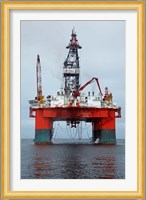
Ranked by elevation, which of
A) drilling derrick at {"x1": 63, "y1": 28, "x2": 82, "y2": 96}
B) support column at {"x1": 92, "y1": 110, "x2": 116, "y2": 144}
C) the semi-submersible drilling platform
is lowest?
support column at {"x1": 92, "y1": 110, "x2": 116, "y2": 144}

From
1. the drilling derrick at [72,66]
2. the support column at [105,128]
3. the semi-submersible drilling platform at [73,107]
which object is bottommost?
the support column at [105,128]

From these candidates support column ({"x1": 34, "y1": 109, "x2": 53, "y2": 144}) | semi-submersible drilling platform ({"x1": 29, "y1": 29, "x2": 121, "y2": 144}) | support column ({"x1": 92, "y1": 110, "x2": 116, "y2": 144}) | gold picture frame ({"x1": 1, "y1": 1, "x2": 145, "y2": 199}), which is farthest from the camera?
support column ({"x1": 34, "y1": 109, "x2": 53, "y2": 144})

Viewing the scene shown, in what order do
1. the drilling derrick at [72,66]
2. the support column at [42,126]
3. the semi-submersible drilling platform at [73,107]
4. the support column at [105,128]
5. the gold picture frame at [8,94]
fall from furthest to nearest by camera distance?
the support column at [42,126] < the support column at [105,128] < the semi-submersible drilling platform at [73,107] < the drilling derrick at [72,66] < the gold picture frame at [8,94]

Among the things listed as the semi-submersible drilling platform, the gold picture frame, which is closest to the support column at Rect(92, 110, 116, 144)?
the semi-submersible drilling platform

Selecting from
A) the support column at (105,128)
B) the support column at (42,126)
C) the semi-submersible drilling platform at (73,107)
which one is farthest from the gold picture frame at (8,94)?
the support column at (42,126)

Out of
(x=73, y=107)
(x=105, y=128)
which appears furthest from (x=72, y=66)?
(x=105, y=128)

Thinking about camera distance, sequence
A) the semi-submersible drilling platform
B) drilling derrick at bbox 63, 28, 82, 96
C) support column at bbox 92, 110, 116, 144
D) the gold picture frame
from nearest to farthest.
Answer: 1. the gold picture frame
2. drilling derrick at bbox 63, 28, 82, 96
3. the semi-submersible drilling platform
4. support column at bbox 92, 110, 116, 144

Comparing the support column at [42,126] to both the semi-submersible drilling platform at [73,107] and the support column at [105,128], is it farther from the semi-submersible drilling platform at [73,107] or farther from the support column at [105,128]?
the support column at [105,128]

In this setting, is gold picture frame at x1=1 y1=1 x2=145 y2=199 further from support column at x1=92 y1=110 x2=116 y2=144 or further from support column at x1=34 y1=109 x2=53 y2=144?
support column at x1=34 y1=109 x2=53 y2=144
